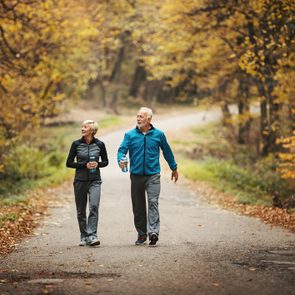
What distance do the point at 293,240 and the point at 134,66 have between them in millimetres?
57406

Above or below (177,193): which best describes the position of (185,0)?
above

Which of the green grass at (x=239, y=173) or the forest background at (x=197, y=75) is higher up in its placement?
the forest background at (x=197, y=75)

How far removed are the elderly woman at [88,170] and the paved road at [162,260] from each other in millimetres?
375

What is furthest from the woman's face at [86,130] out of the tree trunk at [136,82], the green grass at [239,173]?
the tree trunk at [136,82]

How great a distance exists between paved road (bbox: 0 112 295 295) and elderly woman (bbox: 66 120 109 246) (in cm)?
37

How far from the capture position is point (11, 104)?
22.2 m

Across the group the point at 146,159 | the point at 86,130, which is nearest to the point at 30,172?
the point at 86,130

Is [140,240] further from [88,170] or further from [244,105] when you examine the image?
[244,105]

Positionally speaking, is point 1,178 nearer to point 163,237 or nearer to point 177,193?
point 177,193

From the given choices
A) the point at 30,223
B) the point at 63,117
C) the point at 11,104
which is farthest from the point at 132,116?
the point at 30,223

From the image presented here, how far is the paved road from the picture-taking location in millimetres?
6207

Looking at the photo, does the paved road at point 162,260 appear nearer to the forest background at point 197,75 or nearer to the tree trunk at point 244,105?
the forest background at point 197,75

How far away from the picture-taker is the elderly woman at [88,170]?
361 inches

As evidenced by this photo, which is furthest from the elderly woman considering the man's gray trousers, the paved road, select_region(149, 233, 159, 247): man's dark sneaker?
select_region(149, 233, 159, 247): man's dark sneaker
